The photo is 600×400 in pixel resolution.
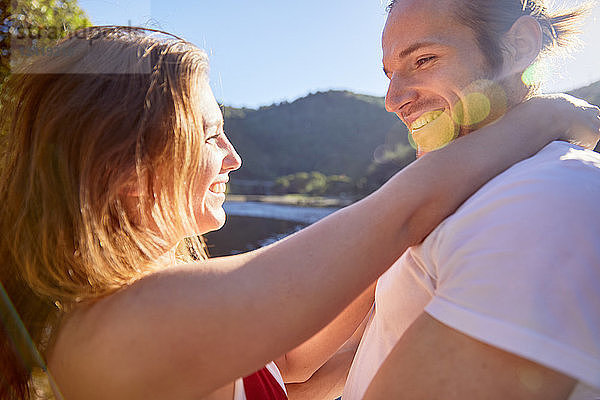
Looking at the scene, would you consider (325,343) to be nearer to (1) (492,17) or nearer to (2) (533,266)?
(2) (533,266)

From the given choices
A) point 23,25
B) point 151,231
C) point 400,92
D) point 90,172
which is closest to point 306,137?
point 23,25

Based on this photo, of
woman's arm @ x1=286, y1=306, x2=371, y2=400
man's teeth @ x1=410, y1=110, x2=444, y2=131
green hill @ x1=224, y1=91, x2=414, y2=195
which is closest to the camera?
man's teeth @ x1=410, y1=110, x2=444, y2=131

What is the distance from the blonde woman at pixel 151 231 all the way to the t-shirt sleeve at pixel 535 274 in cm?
15

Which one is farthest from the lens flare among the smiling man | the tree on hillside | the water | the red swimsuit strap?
the water

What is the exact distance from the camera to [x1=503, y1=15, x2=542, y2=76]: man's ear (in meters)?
1.64

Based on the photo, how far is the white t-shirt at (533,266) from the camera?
81cm

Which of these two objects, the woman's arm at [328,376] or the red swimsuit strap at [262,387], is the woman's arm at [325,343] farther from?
the red swimsuit strap at [262,387]

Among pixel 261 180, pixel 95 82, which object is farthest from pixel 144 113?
pixel 261 180

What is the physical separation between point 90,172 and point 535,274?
1046mm

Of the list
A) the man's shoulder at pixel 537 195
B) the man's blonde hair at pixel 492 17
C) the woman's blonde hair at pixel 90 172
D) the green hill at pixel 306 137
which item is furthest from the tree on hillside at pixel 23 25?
the green hill at pixel 306 137

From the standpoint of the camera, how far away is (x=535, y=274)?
32.8 inches

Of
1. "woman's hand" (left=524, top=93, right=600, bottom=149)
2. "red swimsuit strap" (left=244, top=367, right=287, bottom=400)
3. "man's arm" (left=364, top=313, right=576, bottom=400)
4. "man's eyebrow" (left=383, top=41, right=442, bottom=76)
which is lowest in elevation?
"red swimsuit strap" (left=244, top=367, right=287, bottom=400)

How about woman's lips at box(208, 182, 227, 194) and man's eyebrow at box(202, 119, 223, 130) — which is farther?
woman's lips at box(208, 182, 227, 194)

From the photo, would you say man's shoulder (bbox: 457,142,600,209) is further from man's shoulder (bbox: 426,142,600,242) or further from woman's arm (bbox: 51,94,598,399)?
woman's arm (bbox: 51,94,598,399)
